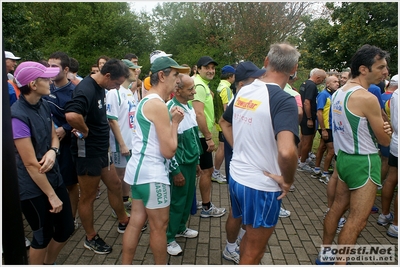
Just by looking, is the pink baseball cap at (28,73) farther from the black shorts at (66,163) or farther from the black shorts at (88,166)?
the black shorts at (66,163)

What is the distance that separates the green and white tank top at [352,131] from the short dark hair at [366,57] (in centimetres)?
24

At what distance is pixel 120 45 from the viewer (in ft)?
87.1

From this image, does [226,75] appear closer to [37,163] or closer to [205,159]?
[205,159]

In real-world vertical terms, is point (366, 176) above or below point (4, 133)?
below

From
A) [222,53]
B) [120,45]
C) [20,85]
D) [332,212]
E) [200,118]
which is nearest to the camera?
[20,85]

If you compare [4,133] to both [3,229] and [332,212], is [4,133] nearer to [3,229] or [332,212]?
[3,229]

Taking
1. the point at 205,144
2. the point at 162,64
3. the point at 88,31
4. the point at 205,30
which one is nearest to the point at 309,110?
the point at 205,144

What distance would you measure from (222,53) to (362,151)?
18.7 meters

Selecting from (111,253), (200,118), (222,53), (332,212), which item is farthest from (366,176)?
(222,53)

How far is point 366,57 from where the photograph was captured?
2.90m

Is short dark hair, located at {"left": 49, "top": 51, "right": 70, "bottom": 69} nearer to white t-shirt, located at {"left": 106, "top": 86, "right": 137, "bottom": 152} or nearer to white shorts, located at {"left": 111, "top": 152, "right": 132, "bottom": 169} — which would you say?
white t-shirt, located at {"left": 106, "top": 86, "right": 137, "bottom": 152}

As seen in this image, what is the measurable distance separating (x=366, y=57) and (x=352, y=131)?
71 cm

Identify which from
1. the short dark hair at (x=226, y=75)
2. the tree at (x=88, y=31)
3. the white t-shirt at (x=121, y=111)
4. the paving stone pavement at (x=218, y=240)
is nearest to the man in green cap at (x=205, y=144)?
the paving stone pavement at (x=218, y=240)

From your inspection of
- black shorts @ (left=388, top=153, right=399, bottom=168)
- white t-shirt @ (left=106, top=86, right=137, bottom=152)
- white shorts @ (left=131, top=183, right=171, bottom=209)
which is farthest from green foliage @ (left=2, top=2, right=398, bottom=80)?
white shorts @ (left=131, top=183, right=171, bottom=209)
